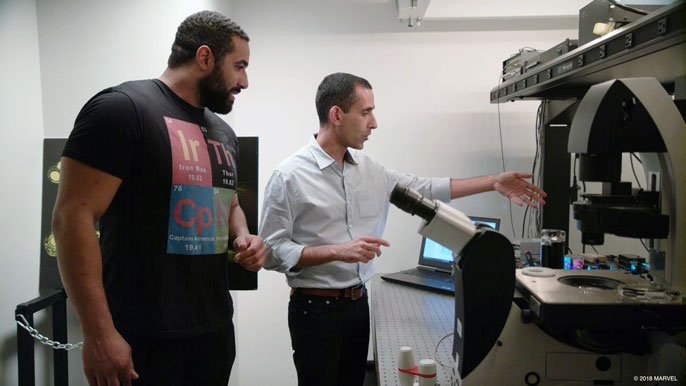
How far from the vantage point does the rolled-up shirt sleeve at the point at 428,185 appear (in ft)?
7.02

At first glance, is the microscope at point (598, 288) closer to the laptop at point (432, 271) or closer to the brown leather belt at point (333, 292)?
the brown leather belt at point (333, 292)

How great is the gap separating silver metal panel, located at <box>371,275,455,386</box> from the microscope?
40 centimetres

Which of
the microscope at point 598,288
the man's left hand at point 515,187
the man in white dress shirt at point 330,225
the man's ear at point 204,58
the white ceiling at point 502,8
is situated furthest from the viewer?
the white ceiling at point 502,8

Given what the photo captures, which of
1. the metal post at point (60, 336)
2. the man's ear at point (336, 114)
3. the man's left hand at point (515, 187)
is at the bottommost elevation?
the metal post at point (60, 336)

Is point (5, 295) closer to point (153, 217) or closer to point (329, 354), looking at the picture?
point (153, 217)

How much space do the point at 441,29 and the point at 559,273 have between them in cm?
220

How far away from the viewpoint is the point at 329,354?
1806mm

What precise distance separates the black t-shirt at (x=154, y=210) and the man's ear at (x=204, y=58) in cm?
12

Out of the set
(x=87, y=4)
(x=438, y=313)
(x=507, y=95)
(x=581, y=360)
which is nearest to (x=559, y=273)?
(x=581, y=360)

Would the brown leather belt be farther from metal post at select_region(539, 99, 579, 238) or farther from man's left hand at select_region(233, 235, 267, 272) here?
metal post at select_region(539, 99, 579, 238)

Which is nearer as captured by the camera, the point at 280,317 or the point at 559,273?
the point at 559,273

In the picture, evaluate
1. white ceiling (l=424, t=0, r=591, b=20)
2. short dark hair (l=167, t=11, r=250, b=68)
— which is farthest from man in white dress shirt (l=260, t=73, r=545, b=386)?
white ceiling (l=424, t=0, r=591, b=20)

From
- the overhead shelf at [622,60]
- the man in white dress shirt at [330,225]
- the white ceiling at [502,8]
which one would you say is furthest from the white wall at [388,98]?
the man in white dress shirt at [330,225]

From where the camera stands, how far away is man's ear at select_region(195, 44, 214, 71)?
1367 mm
